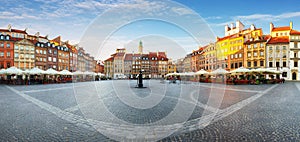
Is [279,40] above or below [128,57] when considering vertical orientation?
above

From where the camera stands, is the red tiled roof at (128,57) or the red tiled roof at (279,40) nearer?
the red tiled roof at (279,40)

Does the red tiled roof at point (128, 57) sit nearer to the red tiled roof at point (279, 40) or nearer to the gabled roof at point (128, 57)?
the gabled roof at point (128, 57)

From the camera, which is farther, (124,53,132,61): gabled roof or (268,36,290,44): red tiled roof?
(124,53,132,61): gabled roof

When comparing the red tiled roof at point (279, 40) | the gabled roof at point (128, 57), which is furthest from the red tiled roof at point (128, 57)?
the red tiled roof at point (279, 40)

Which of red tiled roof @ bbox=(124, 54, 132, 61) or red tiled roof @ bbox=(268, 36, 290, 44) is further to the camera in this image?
red tiled roof @ bbox=(124, 54, 132, 61)

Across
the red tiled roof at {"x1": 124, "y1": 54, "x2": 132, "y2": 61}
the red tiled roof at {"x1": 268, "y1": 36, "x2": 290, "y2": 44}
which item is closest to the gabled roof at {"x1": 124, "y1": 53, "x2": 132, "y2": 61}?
the red tiled roof at {"x1": 124, "y1": 54, "x2": 132, "y2": 61}

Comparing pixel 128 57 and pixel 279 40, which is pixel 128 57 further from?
pixel 279 40

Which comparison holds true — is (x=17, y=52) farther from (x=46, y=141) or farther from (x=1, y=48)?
(x=46, y=141)

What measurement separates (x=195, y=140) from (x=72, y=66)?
73.7 metres

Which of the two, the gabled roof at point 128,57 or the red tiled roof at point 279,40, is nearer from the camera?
the red tiled roof at point 279,40

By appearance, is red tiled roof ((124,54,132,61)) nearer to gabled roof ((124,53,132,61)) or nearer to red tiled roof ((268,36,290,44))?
gabled roof ((124,53,132,61))

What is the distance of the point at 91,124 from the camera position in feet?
18.1

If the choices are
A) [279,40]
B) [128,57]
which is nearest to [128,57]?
[128,57]

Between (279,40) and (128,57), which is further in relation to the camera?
(128,57)
